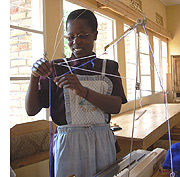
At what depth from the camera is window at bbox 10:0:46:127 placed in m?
1.66

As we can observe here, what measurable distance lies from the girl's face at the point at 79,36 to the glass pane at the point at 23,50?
1024 mm

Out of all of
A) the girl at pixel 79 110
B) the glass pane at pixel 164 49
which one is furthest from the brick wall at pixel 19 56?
the glass pane at pixel 164 49

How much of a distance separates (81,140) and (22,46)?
1.21 metres

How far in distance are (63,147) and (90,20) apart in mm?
391

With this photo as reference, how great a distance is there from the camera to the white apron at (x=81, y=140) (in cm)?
69

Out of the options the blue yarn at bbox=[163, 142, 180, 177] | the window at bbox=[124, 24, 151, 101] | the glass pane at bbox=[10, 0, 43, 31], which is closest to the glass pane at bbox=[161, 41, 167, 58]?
the window at bbox=[124, 24, 151, 101]

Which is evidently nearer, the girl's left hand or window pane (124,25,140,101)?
the girl's left hand

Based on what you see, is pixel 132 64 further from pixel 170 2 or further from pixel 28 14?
pixel 170 2

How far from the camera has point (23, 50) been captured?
5.65 ft

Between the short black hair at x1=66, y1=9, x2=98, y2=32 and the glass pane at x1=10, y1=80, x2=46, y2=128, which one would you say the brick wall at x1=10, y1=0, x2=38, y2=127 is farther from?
the short black hair at x1=66, y1=9, x2=98, y2=32

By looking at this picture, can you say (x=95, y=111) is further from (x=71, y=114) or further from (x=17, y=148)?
(x=17, y=148)

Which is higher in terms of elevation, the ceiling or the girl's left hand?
the ceiling

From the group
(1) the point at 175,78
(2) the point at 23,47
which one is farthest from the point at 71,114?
(1) the point at 175,78

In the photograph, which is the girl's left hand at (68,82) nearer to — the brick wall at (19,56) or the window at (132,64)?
the brick wall at (19,56)
